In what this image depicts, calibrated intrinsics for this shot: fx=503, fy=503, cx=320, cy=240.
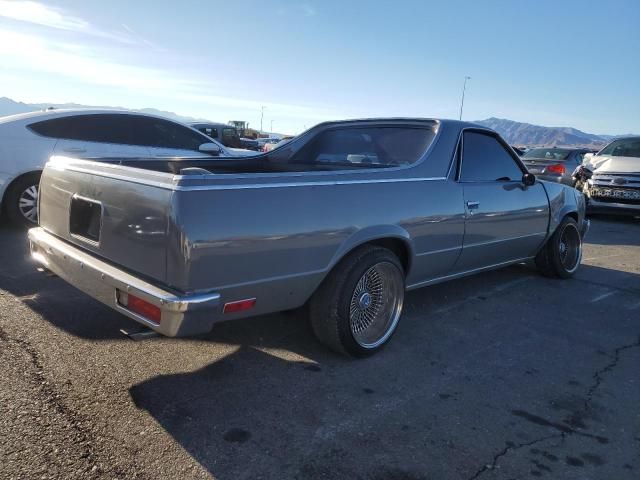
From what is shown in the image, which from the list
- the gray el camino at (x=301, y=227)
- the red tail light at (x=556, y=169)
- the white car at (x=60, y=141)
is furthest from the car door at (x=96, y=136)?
the red tail light at (x=556, y=169)

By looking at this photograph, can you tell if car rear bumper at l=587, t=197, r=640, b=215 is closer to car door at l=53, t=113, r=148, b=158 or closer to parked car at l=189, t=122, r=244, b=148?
car door at l=53, t=113, r=148, b=158

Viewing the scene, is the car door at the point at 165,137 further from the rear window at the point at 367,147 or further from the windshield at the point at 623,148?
the windshield at the point at 623,148

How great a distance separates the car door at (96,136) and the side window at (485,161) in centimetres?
435

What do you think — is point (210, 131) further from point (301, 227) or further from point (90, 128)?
point (301, 227)

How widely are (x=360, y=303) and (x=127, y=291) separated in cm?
144

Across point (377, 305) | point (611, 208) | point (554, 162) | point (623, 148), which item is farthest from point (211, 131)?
point (377, 305)

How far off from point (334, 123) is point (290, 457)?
3.22 meters

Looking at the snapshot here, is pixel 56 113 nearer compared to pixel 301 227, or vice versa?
pixel 301 227

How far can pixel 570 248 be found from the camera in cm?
562

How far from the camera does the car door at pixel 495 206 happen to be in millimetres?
3992

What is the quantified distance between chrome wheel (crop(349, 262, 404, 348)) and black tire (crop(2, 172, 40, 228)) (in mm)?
4366

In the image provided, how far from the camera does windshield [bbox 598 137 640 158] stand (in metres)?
10.5

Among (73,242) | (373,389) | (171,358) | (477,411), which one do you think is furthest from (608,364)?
(73,242)

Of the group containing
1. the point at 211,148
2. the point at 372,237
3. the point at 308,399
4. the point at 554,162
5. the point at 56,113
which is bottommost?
the point at 308,399
